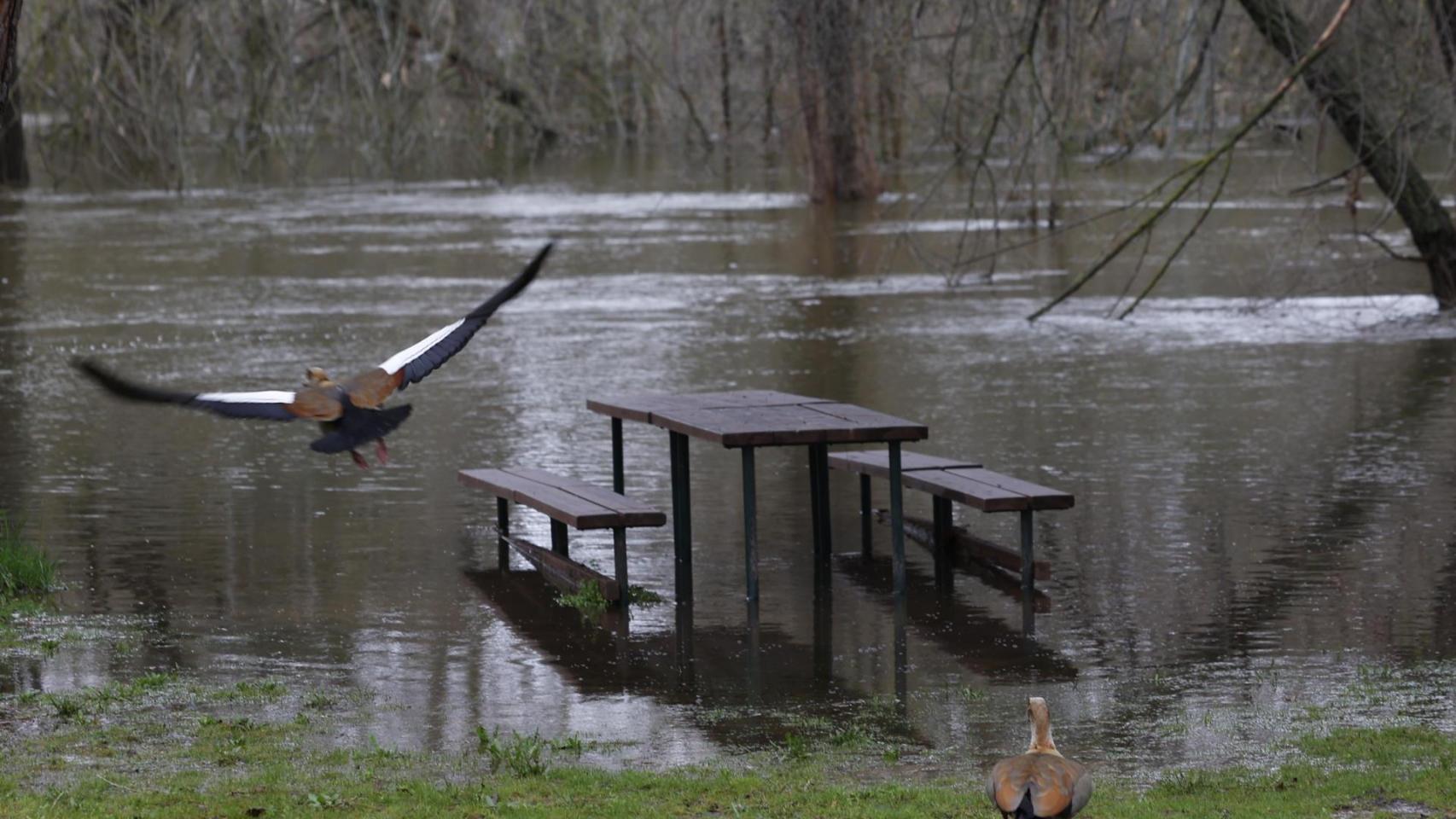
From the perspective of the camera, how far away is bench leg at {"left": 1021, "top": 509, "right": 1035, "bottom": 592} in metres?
9.40

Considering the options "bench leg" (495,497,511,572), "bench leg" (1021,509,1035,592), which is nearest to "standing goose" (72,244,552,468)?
"bench leg" (495,497,511,572)

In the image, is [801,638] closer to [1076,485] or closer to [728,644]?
[728,644]

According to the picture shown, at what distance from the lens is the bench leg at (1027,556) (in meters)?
9.40

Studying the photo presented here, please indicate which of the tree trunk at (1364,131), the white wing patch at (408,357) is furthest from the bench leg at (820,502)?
the tree trunk at (1364,131)

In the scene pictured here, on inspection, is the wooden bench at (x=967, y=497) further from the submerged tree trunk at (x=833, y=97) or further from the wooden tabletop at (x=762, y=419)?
the submerged tree trunk at (x=833, y=97)

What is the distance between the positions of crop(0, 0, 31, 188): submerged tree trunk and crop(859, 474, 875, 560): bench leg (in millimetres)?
4697

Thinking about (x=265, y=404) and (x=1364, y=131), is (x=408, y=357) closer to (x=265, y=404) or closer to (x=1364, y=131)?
(x=265, y=404)

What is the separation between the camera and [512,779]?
6.36 metres

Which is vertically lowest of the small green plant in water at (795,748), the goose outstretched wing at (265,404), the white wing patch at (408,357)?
the small green plant in water at (795,748)

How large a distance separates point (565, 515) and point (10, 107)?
17901 millimetres

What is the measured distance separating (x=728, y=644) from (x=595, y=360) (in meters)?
9.40

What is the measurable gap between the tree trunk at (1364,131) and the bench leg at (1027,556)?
7632mm

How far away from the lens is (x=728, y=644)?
8562 mm

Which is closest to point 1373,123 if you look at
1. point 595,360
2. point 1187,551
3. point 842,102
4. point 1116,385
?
point 1116,385
